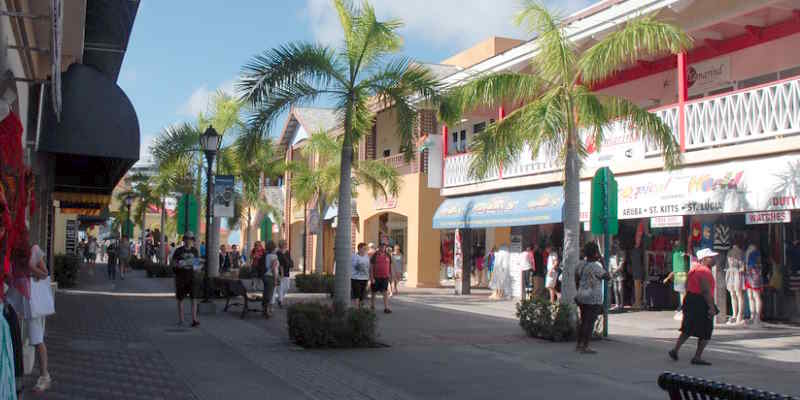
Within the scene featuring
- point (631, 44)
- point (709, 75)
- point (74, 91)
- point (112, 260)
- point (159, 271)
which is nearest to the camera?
point (74, 91)

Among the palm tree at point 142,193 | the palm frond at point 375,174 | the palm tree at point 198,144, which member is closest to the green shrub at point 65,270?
the palm tree at point 198,144

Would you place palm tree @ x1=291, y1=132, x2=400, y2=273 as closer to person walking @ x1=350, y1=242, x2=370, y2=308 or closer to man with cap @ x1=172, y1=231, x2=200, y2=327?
person walking @ x1=350, y1=242, x2=370, y2=308

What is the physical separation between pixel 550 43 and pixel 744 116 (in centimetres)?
409

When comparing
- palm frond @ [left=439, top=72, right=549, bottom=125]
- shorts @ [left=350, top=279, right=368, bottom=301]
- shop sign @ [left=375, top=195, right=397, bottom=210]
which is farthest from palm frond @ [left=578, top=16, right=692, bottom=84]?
shop sign @ [left=375, top=195, right=397, bottom=210]

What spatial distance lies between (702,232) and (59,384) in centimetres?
1329

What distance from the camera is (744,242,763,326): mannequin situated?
15031mm

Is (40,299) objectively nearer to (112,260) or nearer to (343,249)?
(343,249)

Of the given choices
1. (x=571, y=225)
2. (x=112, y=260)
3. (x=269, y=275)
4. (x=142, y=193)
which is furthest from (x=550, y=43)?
(x=142, y=193)

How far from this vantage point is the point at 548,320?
13.2 meters

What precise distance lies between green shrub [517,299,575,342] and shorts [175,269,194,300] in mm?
6169

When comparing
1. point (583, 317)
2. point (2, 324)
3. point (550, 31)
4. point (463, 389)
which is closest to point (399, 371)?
point (463, 389)

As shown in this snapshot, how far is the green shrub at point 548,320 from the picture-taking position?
515 inches

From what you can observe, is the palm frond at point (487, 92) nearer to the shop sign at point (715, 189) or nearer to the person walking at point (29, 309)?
the shop sign at point (715, 189)

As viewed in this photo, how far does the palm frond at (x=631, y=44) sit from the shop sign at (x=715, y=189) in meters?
2.95
